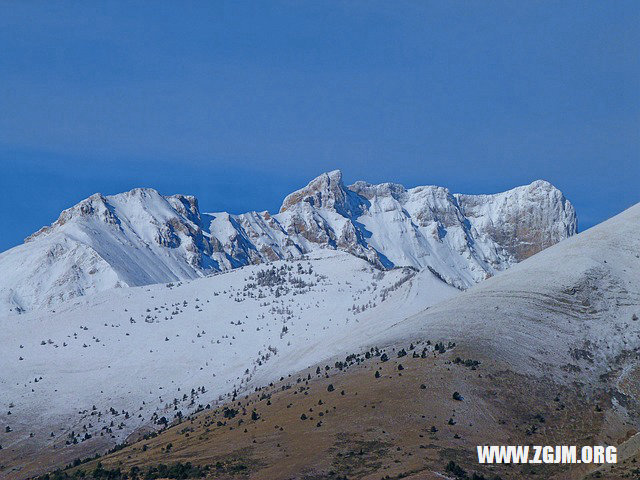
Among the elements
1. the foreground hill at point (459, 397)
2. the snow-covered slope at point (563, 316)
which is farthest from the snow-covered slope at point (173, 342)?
the snow-covered slope at point (563, 316)

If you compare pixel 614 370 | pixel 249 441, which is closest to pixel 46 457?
pixel 249 441

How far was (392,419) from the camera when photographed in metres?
82.8

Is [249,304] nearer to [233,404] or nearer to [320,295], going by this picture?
[320,295]

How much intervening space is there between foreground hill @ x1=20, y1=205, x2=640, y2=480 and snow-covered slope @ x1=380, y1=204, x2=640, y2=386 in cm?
24

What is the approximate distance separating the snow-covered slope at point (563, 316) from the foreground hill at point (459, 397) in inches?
9.4

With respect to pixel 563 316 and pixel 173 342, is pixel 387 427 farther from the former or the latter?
pixel 173 342

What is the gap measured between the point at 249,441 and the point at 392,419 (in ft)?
43.0

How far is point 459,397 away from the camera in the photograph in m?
88.5

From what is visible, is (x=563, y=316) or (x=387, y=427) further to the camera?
(x=563, y=316)

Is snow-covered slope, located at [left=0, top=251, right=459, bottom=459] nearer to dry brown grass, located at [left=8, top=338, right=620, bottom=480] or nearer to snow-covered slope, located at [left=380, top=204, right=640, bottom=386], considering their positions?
snow-covered slope, located at [left=380, top=204, right=640, bottom=386]

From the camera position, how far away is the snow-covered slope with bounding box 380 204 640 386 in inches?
4016

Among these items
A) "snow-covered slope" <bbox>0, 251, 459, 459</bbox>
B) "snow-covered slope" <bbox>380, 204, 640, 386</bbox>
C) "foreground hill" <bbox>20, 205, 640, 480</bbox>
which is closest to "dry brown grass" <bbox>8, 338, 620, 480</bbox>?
"foreground hill" <bbox>20, 205, 640, 480</bbox>

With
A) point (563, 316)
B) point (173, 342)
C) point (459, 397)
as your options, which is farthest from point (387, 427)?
point (173, 342)

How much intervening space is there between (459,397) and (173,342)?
80.1 meters
